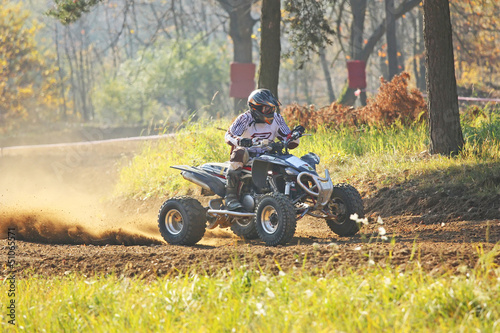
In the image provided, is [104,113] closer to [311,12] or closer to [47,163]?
[47,163]

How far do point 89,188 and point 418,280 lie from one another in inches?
537

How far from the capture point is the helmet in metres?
8.36

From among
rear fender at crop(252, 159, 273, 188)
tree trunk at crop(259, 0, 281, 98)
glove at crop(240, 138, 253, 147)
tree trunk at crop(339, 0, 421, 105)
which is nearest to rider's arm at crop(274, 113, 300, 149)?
rear fender at crop(252, 159, 273, 188)

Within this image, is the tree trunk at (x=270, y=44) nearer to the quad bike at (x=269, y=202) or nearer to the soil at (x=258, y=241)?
the soil at (x=258, y=241)

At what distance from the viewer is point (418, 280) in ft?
16.0

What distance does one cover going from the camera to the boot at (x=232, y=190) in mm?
8531

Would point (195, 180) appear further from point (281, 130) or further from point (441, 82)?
point (441, 82)

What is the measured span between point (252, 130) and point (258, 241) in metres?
1.44

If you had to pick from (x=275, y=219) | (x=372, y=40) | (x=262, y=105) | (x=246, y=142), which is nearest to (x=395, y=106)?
(x=262, y=105)

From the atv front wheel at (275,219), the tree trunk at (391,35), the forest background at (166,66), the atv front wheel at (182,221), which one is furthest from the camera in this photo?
the forest background at (166,66)

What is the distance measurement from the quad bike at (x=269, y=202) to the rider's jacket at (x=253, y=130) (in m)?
0.26

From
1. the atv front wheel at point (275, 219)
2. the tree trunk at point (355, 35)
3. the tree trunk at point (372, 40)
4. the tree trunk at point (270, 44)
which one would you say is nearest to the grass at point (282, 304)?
the atv front wheel at point (275, 219)

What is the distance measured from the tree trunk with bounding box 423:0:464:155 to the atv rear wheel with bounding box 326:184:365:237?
3169mm

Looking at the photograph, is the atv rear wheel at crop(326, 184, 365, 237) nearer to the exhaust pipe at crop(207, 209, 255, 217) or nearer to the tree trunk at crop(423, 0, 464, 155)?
the exhaust pipe at crop(207, 209, 255, 217)
